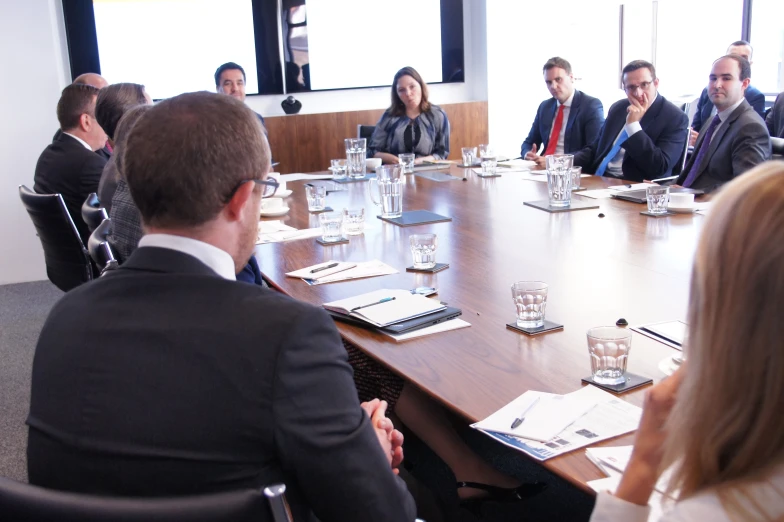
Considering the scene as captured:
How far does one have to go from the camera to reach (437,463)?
2.79 metres

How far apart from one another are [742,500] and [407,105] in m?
4.96

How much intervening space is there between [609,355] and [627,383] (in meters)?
0.06

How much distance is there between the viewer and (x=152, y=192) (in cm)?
122

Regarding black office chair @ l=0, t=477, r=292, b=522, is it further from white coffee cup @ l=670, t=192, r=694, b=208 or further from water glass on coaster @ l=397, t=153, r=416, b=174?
water glass on coaster @ l=397, t=153, r=416, b=174

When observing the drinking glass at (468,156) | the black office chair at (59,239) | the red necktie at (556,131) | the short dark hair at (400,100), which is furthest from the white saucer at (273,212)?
the red necktie at (556,131)

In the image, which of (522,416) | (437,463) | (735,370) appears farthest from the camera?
(437,463)

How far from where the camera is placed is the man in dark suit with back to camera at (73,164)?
3885mm

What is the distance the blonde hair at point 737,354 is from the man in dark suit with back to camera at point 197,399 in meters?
0.43

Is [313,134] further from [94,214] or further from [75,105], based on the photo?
[94,214]

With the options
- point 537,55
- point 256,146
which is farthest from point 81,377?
point 537,55

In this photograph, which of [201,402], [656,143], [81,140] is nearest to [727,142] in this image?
[656,143]

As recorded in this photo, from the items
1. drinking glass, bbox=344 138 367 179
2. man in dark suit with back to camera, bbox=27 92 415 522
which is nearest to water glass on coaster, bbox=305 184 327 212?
drinking glass, bbox=344 138 367 179

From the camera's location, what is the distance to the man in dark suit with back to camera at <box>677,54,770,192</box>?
385 cm

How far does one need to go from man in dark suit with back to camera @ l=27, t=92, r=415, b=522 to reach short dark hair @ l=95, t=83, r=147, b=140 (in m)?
2.50
